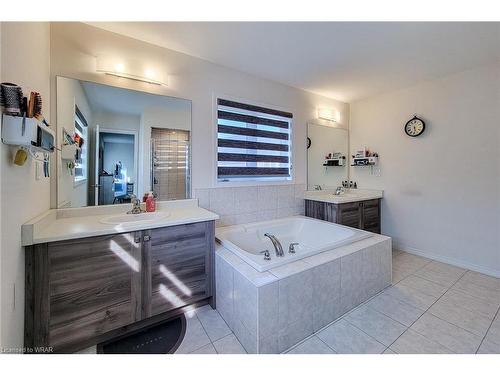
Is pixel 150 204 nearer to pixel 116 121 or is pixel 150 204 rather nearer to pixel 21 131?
pixel 116 121

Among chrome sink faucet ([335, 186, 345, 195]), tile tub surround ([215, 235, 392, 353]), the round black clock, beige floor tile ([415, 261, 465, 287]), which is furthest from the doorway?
the round black clock

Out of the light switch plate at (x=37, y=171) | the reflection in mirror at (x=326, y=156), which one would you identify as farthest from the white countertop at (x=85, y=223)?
the reflection in mirror at (x=326, y=156)

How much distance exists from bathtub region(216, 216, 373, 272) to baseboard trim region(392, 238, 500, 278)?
1.50 metres

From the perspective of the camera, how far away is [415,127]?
9.62 feet

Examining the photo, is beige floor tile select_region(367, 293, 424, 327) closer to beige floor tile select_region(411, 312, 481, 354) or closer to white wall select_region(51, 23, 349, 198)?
beige floor tile select_region(411, 312, 481, 354)

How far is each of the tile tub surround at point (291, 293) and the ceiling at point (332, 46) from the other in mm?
1922

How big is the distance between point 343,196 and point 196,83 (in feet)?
8.49

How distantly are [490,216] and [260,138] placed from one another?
2835 mm

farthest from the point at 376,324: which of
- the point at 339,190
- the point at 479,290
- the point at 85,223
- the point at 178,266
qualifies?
the point at 85,223

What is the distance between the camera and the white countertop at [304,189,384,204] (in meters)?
2.85

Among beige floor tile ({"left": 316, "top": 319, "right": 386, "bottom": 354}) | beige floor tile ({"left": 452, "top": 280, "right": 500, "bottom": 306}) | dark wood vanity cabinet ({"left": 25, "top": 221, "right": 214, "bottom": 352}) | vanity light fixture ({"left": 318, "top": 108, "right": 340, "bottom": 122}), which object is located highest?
vanity light fixture ({"left": 318, "top": 108, "right": 340, "bottom": 122})

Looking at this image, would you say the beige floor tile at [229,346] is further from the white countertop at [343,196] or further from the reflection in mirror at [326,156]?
the reflection in mirror at [326,156]

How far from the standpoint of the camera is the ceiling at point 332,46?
1780mm
